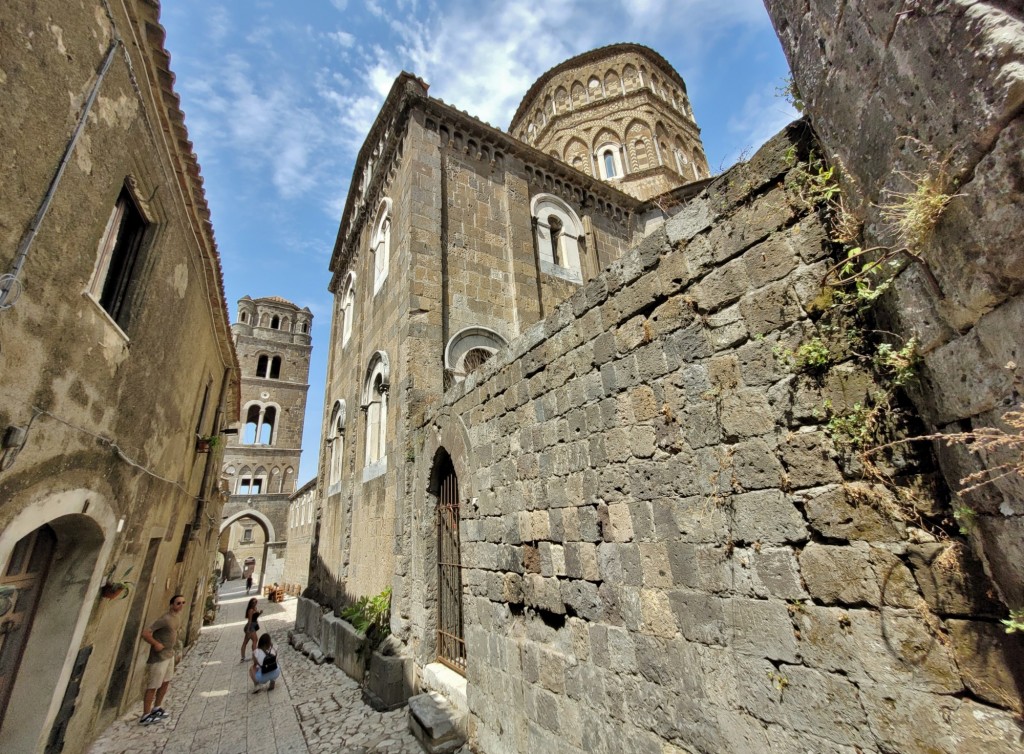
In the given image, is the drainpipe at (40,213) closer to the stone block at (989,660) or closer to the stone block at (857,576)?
the stone block at (857,576)

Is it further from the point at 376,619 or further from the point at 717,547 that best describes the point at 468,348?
the point at 717,547

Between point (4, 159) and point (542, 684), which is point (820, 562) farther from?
point (4, 159)

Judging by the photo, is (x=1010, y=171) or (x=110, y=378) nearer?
(x=1010, y=171)

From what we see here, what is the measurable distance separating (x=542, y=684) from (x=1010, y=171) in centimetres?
381

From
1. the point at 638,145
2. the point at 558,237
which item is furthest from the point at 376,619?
the point at 638,145

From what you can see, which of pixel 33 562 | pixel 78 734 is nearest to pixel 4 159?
pixel 33 562

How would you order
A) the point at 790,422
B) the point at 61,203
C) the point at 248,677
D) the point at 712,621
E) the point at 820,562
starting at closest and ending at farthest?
1. the point at 820,562
2. the point at 790,422
3. the point at 712,621
4. the point at 61,203
5. the point at 248,677

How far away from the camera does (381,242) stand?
32.3 feet

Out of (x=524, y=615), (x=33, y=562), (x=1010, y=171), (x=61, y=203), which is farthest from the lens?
(x=33, y=562)

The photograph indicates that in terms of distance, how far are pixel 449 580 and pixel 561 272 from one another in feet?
21.7

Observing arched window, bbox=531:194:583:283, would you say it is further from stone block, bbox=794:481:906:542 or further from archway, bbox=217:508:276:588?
archway, bbox=217:508:276:588

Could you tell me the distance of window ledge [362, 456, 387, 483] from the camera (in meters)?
7.75

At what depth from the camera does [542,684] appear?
343 cm

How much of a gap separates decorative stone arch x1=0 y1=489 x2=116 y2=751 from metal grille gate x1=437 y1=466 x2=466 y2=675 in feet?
11.3
